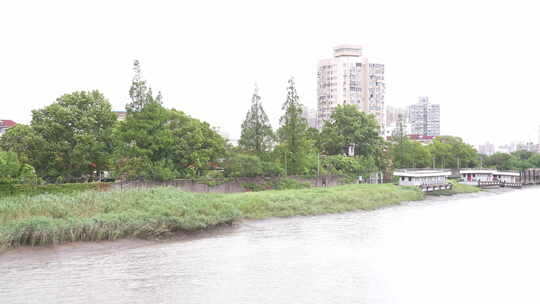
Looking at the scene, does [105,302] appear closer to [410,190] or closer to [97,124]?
[97,124]

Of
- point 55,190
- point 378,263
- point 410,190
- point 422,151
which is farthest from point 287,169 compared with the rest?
point 422,151

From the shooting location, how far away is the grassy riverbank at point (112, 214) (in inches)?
728

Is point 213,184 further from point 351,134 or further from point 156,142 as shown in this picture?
point 351,134

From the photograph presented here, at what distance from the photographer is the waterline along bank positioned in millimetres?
18500

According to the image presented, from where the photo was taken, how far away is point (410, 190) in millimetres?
43500

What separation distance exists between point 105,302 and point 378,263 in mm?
9556

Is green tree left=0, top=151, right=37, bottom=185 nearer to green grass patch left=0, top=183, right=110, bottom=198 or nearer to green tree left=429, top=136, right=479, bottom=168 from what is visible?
green grass patch left=0, top=183, right=110, bottom=198

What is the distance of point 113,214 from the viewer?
68.3 ft

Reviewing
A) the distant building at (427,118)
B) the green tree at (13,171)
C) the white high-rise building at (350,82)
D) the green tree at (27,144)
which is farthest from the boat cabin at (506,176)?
the distant building at (427,118)

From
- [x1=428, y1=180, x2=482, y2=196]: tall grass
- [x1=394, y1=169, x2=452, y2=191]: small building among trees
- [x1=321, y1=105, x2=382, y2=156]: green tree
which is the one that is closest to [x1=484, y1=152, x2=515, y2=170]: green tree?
[x1=428, y1=180, x2=482, y2=196]: tall grass

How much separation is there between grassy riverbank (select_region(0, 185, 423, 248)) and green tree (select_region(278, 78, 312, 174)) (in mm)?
12605

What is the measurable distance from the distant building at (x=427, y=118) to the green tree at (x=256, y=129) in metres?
Result: 136

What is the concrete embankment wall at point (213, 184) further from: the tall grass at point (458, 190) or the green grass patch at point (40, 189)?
the tall grass at point (458, 190)

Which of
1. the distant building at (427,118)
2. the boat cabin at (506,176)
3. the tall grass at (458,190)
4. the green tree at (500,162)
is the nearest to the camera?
the tall grass at (458,190)
